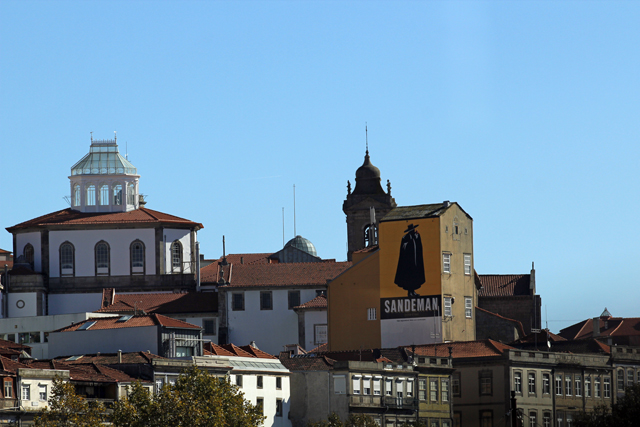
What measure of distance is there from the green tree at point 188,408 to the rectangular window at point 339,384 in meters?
14.9

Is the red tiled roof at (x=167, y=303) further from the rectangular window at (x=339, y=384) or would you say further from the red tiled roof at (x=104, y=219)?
the rectangular window at (x=339, y=384)

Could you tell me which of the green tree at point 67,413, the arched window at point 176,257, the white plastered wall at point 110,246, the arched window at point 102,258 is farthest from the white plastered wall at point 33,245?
the green tree at point 67,413

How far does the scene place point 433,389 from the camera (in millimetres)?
100750

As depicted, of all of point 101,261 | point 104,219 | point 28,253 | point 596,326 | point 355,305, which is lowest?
point 596,326

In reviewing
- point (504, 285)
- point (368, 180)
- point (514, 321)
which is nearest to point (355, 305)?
point (514, 321)

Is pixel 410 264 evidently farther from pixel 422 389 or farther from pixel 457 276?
pixel 422 389

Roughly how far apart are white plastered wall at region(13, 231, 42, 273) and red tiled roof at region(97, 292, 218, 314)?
8207 millimetres

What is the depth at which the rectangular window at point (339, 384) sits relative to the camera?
320ft

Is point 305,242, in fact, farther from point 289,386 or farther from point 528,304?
point 289,386

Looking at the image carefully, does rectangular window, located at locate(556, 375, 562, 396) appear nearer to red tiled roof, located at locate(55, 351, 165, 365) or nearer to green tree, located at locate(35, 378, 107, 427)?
red tiled roof, located at locate(55, 351, 165, 365)

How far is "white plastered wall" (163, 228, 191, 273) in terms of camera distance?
5413 inches

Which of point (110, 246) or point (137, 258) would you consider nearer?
point (137, 258)

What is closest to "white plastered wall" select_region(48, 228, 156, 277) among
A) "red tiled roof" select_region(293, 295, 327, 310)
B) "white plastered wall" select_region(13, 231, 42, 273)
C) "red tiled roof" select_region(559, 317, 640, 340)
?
"white plastered wall" select_region(13, 231, 42, 273)

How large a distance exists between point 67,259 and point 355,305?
28749mm
